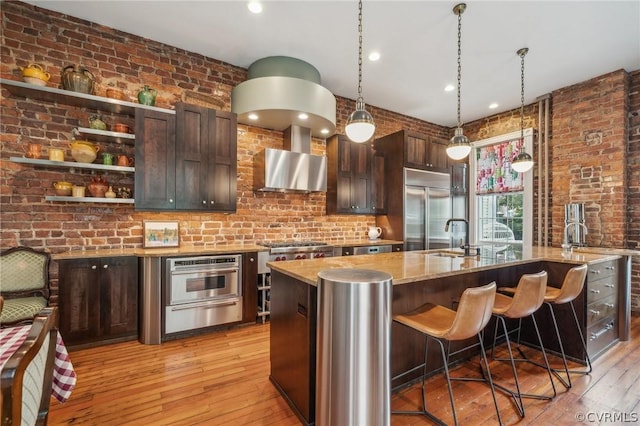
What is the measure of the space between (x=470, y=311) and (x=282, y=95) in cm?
292

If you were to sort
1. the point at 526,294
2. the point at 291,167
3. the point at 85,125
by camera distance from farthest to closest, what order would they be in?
the point at 291,167
the point at 85,125
the point at 526,294

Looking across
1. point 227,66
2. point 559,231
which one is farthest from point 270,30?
point 559,231

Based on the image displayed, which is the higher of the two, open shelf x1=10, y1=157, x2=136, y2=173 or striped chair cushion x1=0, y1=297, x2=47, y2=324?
open shelf x1=10, y1=157, x2=136, y2=173

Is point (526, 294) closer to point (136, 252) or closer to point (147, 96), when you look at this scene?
point (136, 252)

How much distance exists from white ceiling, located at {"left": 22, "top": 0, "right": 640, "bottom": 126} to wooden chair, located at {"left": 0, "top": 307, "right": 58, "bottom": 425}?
2.94 metres

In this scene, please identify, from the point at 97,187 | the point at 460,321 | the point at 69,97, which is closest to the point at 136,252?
the point at 97,187

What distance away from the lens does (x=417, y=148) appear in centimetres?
485

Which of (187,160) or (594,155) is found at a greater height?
(594,155)

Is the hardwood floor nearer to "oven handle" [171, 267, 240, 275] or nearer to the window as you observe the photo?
"oven handle" [171, 267, 240, 275]

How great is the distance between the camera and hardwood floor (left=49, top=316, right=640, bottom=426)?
1.83m

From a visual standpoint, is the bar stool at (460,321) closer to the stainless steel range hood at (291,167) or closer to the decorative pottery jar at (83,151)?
the stainless steel range hood at (291,167)

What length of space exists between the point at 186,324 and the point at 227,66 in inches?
126

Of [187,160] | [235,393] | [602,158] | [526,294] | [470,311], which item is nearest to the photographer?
[470,311]

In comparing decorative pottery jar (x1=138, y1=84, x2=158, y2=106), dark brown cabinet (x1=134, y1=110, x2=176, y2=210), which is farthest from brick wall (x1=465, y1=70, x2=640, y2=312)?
decorative pottery jar (x1=138, y1=84, x2=158, y2=106)
